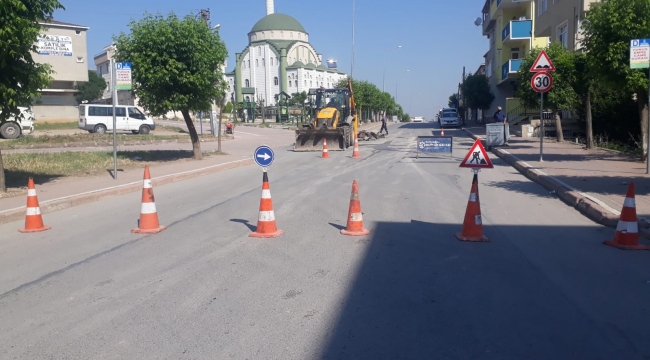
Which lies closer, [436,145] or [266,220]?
[266,220]

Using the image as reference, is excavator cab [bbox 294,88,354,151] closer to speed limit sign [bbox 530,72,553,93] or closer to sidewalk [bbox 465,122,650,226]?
sidewalk [bbox 465,122,650,226]

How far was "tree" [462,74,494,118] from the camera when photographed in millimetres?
55281

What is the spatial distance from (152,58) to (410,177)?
9.28 metres

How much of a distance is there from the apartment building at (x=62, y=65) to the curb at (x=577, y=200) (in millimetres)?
40500

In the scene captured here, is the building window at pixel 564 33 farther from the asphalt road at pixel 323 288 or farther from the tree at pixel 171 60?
the asphalt road at pixel 323 288

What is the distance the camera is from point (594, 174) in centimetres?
1402

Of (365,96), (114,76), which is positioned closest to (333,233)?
(114,76)

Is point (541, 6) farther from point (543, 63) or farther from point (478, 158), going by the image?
point (478, 158)

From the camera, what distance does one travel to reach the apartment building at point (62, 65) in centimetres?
4659

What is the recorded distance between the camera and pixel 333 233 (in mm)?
8742

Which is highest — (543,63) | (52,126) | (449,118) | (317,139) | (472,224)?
(543,63)

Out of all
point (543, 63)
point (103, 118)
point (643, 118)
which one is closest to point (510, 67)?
point (543, 63)

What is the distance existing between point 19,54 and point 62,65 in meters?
39.2

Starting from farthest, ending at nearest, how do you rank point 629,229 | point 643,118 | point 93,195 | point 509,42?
point 509,42 < point 643,118 < point 93,195 < point 629,229
